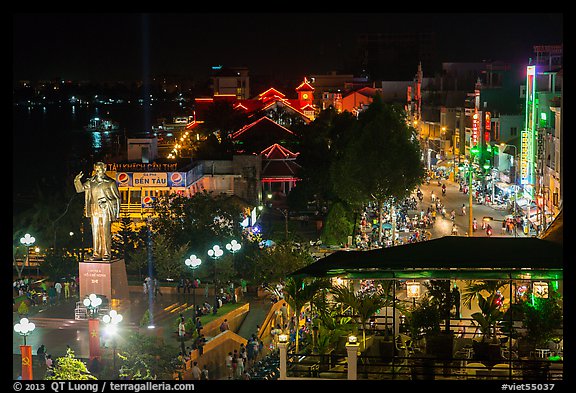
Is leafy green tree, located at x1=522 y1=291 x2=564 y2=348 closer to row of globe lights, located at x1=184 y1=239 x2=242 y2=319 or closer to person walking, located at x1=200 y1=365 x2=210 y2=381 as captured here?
person walking, located at x1=200 y1=365 x2=210 y2=381

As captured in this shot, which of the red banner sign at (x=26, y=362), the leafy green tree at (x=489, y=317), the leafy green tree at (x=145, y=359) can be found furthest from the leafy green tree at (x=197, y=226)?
the leafy green tree at (x=489, y=317)

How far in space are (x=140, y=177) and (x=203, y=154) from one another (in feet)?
86.0

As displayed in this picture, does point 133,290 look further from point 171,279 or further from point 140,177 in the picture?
point 140,177

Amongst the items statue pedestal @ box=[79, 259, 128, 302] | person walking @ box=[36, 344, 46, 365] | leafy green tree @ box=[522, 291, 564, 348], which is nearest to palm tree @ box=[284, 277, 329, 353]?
leafy green tree @ box=[522, 291, 564, 348]

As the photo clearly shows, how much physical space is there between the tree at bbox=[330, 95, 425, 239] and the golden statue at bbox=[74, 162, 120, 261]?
20.3 meters

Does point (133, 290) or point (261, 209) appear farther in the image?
point (261, 209)

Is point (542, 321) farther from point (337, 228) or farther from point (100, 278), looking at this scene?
point (337, 228)

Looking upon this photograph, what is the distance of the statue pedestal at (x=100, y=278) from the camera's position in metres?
29.4

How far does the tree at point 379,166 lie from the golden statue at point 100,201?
66.5 ft

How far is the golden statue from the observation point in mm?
28844

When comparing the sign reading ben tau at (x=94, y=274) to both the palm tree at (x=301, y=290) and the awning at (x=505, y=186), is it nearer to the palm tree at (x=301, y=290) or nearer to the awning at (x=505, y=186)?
the palm tree at (x=301, y=290)

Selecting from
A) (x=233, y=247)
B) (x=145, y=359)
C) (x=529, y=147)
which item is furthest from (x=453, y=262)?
(x=529, y=147)

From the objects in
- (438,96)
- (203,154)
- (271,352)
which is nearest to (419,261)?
(271,352)

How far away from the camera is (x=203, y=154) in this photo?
74250 millimetres
